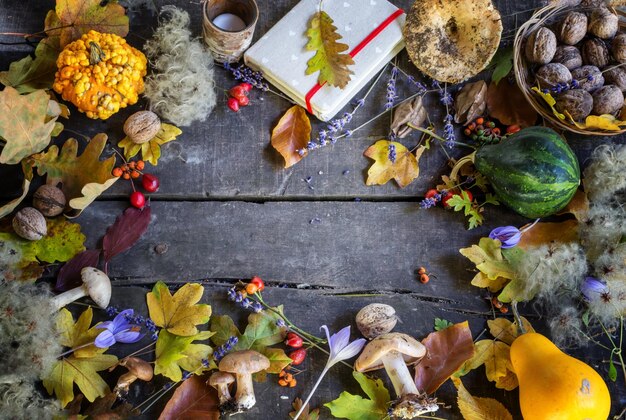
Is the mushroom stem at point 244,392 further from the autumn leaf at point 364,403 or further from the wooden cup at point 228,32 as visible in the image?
the wooden cup at point 228,32

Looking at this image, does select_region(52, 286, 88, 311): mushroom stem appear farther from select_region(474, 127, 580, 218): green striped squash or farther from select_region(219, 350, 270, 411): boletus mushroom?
select_region(474, 127, 580, 218): green striped squash

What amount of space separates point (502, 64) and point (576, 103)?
8.9 inches

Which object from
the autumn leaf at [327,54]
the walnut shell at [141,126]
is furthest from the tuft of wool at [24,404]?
the autumn leaf at [327,54]

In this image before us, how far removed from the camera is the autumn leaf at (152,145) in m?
1.62

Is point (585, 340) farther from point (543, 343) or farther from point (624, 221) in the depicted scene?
point (624, 221)

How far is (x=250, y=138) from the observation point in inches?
65.9

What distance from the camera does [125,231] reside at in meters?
1.59

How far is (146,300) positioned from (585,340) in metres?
1.08

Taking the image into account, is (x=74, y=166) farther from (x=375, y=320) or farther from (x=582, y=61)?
(x=582, y=61)

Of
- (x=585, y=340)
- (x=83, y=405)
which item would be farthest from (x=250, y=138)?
(x=585, y=340)

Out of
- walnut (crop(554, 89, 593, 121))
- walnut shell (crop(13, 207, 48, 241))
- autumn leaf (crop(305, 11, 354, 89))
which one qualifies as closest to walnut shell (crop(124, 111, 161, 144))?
walnut shell (crop(13, 207, 48, 241))

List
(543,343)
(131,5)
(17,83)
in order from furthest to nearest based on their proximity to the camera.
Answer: (131,5), (17,83), (543,343)

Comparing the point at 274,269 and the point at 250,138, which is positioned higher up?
the point at 250,138

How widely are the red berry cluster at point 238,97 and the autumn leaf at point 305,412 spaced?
751mm
